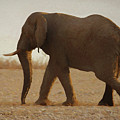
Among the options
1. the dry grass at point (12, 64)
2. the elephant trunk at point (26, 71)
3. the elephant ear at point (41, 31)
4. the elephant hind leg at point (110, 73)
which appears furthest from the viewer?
the dry grass at point (12, 64)

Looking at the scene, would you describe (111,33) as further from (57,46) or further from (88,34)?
(57,46)

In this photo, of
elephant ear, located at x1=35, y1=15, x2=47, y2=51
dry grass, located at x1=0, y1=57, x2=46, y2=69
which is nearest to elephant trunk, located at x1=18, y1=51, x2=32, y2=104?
elephant ear, located at x1=35, y1=15, x2=47, y2=51

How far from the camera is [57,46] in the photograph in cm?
522

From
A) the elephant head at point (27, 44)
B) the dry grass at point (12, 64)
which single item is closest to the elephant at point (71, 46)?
the elephant head at point (27, 44)

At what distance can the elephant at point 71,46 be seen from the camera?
4.83 m

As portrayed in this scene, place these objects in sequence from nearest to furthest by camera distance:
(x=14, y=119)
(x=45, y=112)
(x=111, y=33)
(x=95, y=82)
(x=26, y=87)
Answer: (x=14, y=119) < (x=45, y=112) < (x=111, y=33) < (x=26, y=87) < (x=95, y=82)

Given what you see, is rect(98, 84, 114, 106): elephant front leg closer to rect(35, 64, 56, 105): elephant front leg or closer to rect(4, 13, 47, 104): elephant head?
rect(35, 64, 56, 105): elephant front leg

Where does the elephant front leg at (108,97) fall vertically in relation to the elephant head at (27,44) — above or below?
below

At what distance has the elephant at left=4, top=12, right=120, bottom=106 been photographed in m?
4.83

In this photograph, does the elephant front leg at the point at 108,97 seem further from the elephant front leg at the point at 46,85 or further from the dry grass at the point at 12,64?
the dry grass at the point at 12,64

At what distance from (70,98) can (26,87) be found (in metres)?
1.04

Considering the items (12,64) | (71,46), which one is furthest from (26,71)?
(12,64)

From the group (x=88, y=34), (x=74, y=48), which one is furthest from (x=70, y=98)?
(x=88, y=34)

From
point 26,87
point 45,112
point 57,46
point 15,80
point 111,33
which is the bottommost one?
point 15,80
